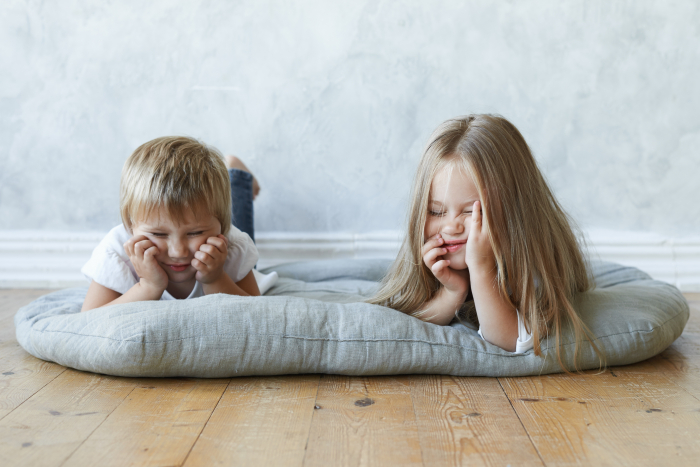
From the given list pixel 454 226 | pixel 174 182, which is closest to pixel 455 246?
pixel 454 226

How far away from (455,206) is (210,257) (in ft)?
1.79

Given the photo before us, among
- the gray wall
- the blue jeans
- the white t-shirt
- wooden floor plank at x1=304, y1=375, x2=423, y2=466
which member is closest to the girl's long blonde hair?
wooden floor plank at x1=304, y1=375, x2=423, y2=466

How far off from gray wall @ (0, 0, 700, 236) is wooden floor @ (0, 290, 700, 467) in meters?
1.14

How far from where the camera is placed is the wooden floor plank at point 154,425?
74 centimetres

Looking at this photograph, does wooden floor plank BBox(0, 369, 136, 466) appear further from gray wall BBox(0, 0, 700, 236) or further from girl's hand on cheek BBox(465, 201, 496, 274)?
gray wall BBox(0, 0, 700, 236)

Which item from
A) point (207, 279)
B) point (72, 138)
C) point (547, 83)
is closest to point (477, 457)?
point (207, 279)

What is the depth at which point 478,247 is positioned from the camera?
3.44 ft

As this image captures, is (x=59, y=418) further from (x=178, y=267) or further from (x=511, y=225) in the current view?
(x=511, y=225)

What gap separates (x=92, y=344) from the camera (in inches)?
41.0

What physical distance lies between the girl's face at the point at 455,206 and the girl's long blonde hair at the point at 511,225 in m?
0.02

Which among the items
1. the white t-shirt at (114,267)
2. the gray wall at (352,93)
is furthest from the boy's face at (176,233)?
→ the gray wall at (352,93)

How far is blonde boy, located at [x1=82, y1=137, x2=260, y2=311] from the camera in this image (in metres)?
1.22

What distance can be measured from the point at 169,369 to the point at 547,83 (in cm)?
166

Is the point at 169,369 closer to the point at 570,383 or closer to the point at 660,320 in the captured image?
the point at 570,383
